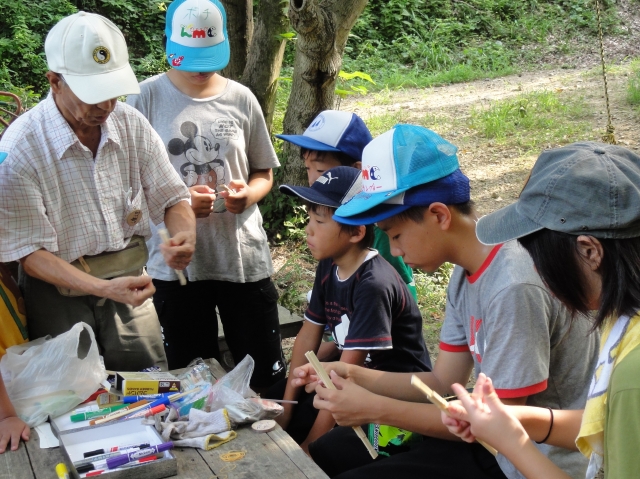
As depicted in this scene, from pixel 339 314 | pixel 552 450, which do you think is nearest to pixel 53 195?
pixel 339 314

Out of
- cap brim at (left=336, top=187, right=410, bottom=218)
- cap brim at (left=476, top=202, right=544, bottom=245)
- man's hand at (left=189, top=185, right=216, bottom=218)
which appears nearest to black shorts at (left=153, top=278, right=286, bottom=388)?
man's hand at (left=189, top=185, right=216, bottom=218)

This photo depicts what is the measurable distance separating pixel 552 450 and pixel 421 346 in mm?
846

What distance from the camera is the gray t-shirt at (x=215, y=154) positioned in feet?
10.1

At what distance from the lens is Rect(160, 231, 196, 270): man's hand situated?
2.64 m

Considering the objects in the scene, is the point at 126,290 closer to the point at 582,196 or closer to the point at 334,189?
the point at 334,189

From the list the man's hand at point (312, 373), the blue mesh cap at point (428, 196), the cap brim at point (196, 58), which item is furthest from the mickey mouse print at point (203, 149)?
the blue mesh cap at point (428, 196)

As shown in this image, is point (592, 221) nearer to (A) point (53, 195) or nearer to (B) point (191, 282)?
(A) point (53, 195)

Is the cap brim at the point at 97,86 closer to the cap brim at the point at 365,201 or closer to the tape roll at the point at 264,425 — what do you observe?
the cap brim at the point at 365,201

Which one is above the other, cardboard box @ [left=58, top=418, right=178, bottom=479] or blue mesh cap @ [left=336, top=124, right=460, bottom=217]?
blue mesh cap @ [left=336, top=124, right=460, bottom=217]

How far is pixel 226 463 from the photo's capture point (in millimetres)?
2002

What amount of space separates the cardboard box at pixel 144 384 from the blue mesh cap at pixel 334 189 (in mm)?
817

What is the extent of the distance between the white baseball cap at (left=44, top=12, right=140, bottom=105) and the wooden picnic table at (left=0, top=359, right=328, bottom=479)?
1101 mm

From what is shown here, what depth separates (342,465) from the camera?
2.45 metres

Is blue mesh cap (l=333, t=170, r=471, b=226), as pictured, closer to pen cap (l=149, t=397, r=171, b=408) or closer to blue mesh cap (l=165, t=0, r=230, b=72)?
pen cap (l=149, t=397, r=171, b=408)
